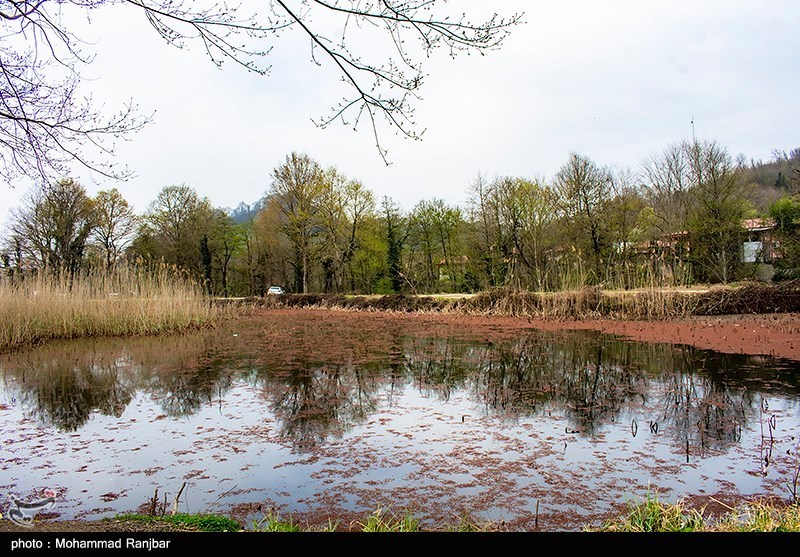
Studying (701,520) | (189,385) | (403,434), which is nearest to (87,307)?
(189,385)

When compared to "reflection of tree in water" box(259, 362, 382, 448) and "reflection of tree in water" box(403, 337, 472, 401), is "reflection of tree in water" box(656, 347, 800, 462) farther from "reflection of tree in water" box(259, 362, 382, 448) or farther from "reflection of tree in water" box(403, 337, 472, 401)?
"reflection of tree in water" box(259, 362, 382, 448)

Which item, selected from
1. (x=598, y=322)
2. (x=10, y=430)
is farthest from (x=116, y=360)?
(x=598, y=322)

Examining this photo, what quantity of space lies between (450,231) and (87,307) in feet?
75.4

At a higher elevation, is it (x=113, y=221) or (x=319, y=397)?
(x=113, y=221)

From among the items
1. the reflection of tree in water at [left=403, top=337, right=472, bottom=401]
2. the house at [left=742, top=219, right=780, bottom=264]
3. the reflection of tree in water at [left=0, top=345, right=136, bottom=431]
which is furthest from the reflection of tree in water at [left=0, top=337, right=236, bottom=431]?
the house at [left=742, top=219, right=780, bottom=264]

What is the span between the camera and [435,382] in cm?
740

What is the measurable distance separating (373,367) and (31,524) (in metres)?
6.07

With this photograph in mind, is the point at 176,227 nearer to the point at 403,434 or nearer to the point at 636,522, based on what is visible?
the point at 403,434

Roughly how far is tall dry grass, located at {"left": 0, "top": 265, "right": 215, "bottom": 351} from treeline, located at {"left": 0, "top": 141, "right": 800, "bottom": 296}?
6687 millimetres

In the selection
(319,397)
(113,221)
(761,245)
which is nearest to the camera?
(319,397)

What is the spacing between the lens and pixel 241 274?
38969 mm

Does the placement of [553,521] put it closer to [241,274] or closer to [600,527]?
[600,527]

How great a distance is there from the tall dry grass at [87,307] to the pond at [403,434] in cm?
212

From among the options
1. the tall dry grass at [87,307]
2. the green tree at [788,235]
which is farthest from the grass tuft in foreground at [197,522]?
the green tree at [788,235]
